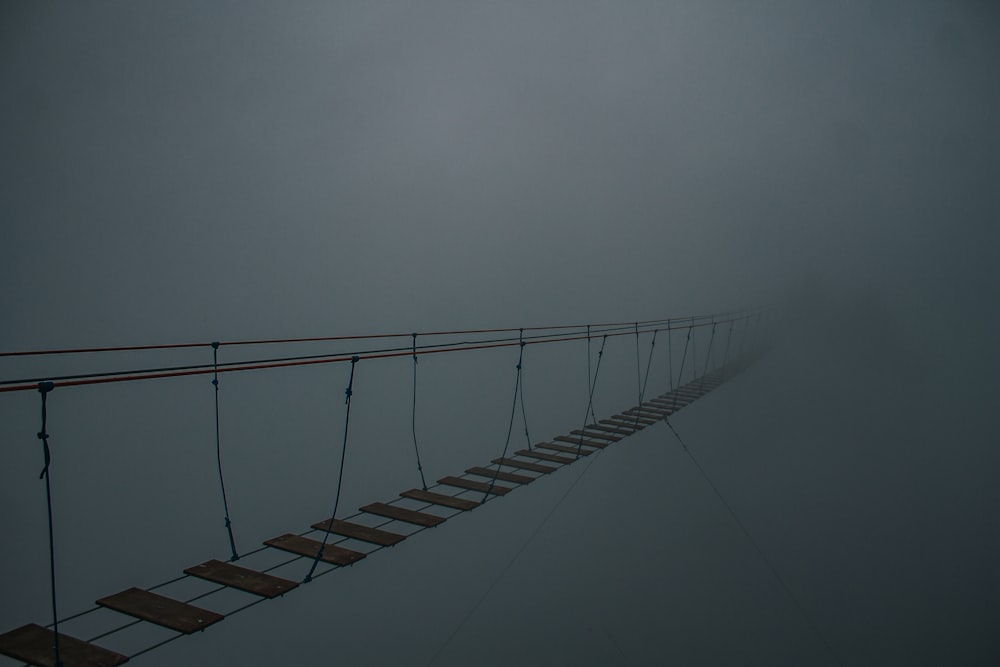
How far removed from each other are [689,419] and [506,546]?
3135 millimetres

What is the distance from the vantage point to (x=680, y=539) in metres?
7.84

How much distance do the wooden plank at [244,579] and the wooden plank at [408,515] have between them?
610 millimetres

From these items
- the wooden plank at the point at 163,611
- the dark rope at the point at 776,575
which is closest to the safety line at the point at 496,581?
the dark rope at the point at 776,575

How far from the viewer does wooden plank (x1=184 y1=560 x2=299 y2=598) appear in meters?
2.03

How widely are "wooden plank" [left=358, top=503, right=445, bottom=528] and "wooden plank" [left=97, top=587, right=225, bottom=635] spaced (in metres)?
0.90

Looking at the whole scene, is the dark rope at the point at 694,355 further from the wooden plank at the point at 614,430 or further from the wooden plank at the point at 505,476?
the wooden plank at the point at 505,476

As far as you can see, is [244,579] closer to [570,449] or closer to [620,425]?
[570,449]

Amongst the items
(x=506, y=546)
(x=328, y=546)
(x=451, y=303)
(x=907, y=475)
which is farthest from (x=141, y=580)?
(x=907, y=475)

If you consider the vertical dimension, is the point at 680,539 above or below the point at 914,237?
below

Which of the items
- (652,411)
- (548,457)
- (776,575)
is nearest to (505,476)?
(548,457)

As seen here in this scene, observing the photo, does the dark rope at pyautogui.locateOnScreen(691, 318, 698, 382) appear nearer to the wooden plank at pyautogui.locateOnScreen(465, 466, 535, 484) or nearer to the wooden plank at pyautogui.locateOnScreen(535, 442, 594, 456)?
the wooden plank at pyautogui.locateOnScreen(535, 442, 594, 456)

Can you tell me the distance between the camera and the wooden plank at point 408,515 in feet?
8.85

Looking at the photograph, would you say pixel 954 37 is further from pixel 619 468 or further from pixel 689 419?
pixel 619 468

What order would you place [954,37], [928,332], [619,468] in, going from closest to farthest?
[619,468] < [928,332] < [954,37]
